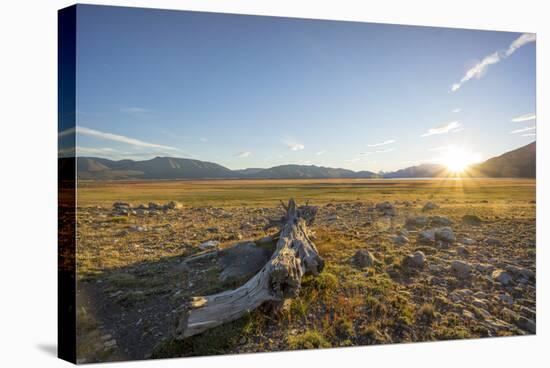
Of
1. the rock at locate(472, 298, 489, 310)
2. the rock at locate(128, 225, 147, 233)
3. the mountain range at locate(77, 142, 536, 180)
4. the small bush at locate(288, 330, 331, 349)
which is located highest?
the mountain range at locate(77, 142, 536, 180)

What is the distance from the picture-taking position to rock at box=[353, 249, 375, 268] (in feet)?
27.7

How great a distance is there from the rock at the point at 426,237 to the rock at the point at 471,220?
84 cm

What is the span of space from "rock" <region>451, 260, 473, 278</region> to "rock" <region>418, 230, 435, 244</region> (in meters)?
0.71

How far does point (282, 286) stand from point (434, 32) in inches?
254

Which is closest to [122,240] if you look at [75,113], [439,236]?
[75,113]

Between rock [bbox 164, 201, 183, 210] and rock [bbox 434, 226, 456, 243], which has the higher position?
rock [bbox 164, 201, 183, 210]

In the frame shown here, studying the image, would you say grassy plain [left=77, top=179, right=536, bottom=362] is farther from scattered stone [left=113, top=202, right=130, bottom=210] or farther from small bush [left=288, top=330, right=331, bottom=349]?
scattered stone [left=113, top=202, right=130, bottom=210]

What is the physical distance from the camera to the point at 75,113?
21.1 feet

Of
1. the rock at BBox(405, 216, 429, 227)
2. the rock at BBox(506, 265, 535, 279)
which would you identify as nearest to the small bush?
the rock at BBox(405, 216, 429, 227)

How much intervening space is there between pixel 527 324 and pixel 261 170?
657cm

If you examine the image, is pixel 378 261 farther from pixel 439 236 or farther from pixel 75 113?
pixel 75 113

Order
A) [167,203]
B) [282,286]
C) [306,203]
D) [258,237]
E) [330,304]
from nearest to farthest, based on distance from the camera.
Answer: [282,286], [330,304], [167,203], [306,203], [258,237]

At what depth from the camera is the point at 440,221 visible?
8.86m

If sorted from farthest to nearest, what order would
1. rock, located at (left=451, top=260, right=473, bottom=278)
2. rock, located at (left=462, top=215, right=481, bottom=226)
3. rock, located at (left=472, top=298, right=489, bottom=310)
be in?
1. rock, located at (left=462, top=215, right=481, bottom=226)
2. rock, located at (left=451, top=260, right=473, bottom=278)
3. rock, located at (left=472, top=298, right=489, bottom=310)
